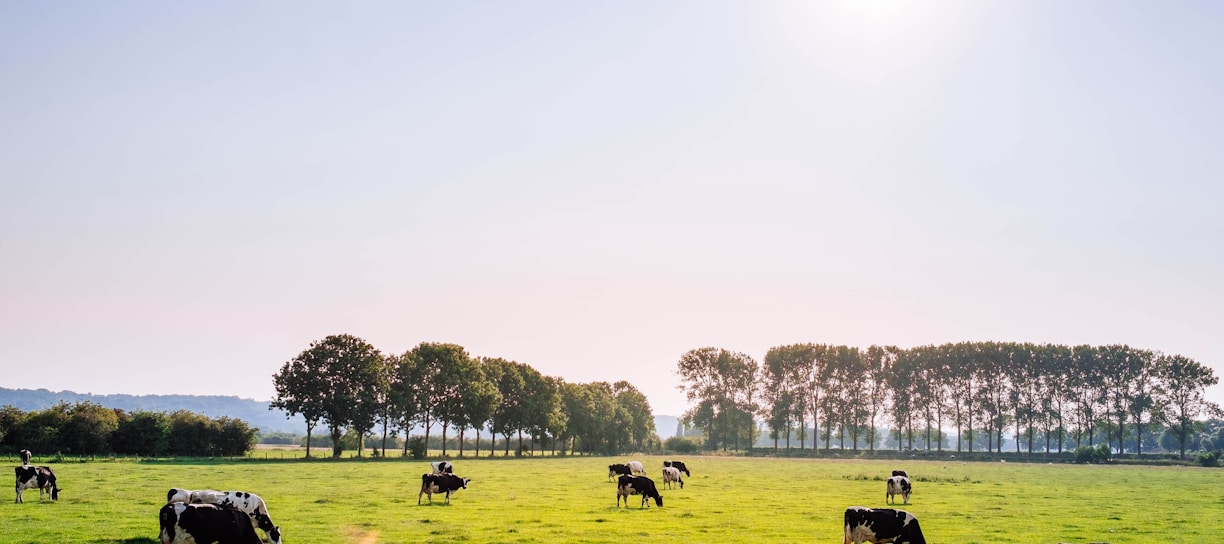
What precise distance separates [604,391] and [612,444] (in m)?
9.65

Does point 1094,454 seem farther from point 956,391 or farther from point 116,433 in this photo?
point 116,433

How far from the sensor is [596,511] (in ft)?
111

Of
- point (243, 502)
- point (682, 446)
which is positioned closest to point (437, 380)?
point (682, 446)

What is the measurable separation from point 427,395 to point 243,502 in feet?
244

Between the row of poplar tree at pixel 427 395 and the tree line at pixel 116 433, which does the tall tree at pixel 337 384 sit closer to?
the row of poplar tree at pixel 427 395

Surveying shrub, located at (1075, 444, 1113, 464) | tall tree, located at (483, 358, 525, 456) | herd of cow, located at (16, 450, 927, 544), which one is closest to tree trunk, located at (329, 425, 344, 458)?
tall tree, located at (483, 358, 525, 456)

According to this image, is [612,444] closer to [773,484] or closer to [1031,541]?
[773,484]

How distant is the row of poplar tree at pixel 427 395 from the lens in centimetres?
8781

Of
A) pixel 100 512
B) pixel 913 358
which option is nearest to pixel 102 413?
pixel 100 512

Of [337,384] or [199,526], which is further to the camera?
[337,384]

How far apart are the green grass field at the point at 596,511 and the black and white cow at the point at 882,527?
10.2 feet

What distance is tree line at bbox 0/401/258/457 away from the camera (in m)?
74.1

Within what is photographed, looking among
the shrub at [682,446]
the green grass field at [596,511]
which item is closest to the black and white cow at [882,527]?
the green grass field at [596,511]

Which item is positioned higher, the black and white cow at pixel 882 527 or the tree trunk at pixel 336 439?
the black and white cow at pixel 882 527
